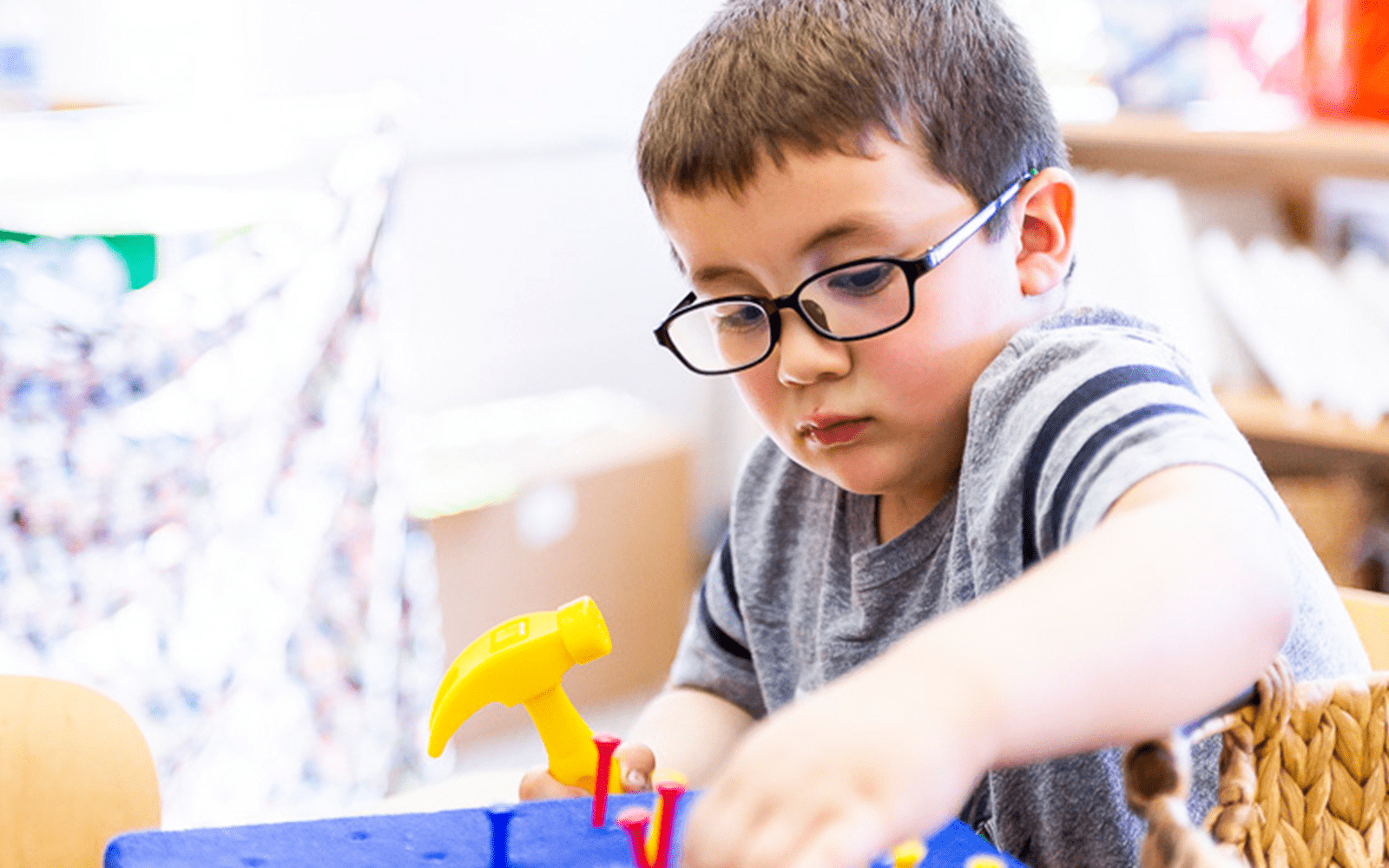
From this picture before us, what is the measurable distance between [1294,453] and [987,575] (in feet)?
5.05

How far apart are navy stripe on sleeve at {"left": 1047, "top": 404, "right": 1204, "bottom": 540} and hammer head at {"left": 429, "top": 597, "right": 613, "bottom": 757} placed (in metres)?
0.20

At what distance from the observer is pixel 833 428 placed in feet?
2.37

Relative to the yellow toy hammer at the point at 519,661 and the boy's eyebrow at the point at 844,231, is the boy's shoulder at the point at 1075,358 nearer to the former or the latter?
the boy's eyebrow at the point at 844,231

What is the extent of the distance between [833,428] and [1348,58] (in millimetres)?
1379

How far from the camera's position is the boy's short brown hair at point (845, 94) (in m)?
0.68

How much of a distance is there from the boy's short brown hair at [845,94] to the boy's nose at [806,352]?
0.07 meters

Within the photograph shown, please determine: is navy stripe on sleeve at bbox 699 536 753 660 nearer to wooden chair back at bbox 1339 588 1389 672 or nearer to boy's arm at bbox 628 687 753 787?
boy's arm at bbox 628 687 753 787

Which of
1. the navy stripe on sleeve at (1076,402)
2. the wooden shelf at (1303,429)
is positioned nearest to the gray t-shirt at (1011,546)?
the navy stripe on sleeve at (1076,402)

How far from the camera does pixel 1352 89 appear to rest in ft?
5.82

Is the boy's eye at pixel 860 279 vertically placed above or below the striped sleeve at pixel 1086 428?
above

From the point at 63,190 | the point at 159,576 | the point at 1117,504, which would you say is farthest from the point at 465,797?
the point at 63,190

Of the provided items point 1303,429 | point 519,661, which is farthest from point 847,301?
point 1303,429

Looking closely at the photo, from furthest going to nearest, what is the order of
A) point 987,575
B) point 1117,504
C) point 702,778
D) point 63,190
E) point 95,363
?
point 63,190 → point 95,363 → point 702,778 → point 987,575 → point 1117,504

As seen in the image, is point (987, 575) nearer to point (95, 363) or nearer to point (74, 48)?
point (95, 363)
